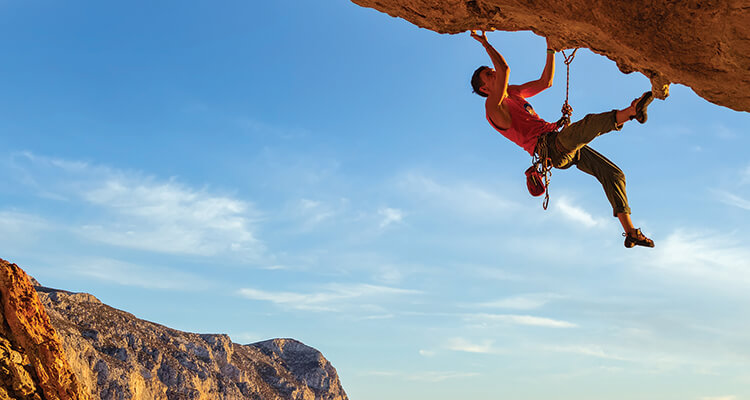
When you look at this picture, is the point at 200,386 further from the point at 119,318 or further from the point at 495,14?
the point at 495,14

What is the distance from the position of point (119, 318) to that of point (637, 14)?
72.5m

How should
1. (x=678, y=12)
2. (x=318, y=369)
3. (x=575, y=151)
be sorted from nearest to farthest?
(x=678, y=12), (x=575, y=151), (x=318, y=369)

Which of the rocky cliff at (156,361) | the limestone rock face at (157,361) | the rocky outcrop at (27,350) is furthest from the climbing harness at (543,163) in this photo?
the limestone rock face at (157,361)

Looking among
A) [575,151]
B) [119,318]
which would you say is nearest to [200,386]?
[119,318]

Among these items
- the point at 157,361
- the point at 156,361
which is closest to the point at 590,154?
the point at 156,361

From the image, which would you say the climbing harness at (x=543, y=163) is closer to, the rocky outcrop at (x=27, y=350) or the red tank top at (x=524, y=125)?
the red tank top at (x=524, y=125)

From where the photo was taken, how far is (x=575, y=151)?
7.87 m

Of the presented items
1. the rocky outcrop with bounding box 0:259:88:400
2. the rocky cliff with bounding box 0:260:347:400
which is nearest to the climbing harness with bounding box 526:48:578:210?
the rocky outcrop with bounding box 0:259:88:400

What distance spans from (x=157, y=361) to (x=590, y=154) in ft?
216

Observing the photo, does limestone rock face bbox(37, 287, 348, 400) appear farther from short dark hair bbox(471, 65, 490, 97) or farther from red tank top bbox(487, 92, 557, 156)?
red tank top bbox(487, 92, 557, 156)

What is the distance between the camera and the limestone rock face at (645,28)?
488 cm

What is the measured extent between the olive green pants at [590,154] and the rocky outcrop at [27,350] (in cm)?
1075

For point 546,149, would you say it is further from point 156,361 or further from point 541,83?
point 156,361

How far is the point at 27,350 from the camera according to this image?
37.5 ft
